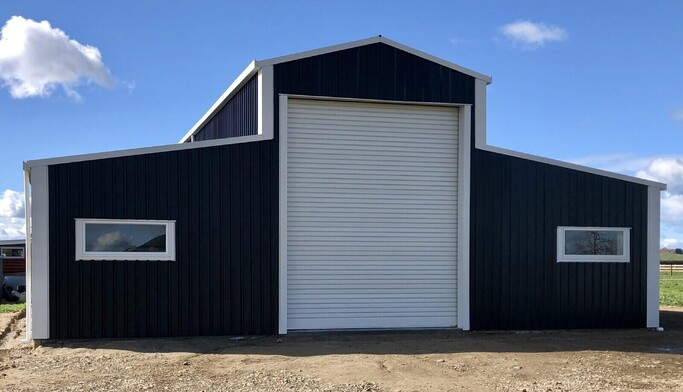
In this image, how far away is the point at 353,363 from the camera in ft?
29.3

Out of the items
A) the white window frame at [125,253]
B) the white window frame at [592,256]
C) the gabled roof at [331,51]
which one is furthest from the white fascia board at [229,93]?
the white window frame at [592,256]

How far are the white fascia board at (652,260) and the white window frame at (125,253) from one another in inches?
360

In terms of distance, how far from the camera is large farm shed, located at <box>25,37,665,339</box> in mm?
10492

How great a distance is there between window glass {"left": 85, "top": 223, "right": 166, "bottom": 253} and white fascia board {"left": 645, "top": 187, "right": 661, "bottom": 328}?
30.5 ft

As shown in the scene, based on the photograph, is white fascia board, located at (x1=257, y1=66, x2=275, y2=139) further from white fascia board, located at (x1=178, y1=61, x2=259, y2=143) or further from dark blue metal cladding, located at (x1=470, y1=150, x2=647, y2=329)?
dark blue metal cladding, located at (x1=470, y1=150, x2=647, y2=329)

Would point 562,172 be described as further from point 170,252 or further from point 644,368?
point 170,252

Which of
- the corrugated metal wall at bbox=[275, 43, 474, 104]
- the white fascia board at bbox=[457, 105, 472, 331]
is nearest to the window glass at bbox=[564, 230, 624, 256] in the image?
the white fascia board at bbox=[457, 105, 472, 331]

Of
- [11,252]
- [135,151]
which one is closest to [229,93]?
[135,151]

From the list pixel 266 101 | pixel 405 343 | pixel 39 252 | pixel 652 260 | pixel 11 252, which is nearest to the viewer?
pixel 39 252

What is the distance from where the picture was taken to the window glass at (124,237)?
10.5 m

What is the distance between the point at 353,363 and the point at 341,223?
354 cm

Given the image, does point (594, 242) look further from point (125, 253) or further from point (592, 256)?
point (125, 253)

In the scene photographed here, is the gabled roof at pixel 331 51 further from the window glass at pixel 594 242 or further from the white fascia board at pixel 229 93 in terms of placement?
the window glass at pixel 594 242

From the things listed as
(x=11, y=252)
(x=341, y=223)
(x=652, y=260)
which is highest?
(x=341, y=223)
